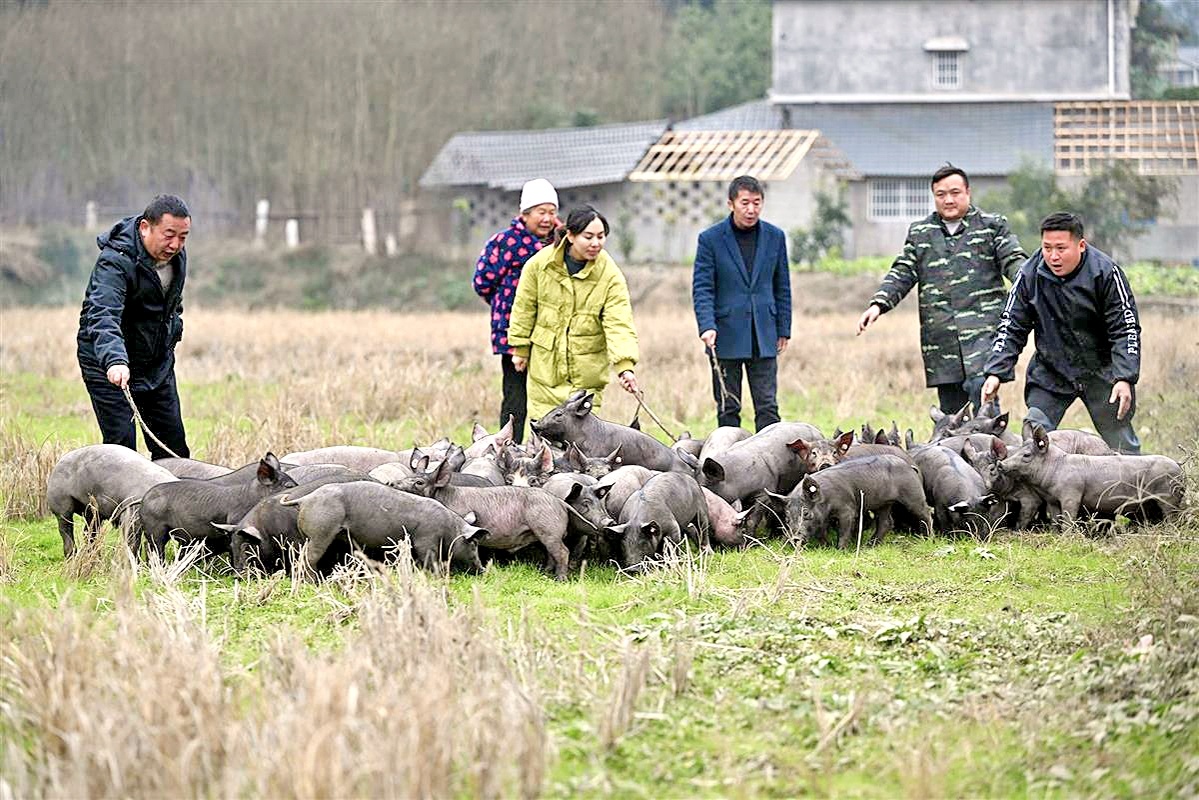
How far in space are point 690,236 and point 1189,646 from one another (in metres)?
35.9

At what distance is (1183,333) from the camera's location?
19.0m

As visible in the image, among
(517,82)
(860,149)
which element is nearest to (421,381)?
(860,149)

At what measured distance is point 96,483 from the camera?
29.9ft

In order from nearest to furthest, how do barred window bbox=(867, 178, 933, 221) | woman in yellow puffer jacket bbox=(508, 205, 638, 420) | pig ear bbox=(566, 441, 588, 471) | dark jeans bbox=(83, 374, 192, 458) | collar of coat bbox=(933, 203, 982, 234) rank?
1. pig ear bbox=(566, 441, 588, 471)
2. dark jeans bbox=(83, 374, 192, 458)
3. woman in yellow puffer jacket bbox=(508, 205, 638, 420)
4. collar of coat bbox=(933, 203, 982, 234)
5. barred window bbox=(867, 178, 933, 221)

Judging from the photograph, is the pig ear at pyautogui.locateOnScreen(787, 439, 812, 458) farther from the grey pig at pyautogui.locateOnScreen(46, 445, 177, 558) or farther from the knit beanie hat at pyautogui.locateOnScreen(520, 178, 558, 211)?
the grey pig at pyautogui.locateOnScreen(46, 445, 177, 558)

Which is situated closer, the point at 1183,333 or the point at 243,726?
the point at 243,726

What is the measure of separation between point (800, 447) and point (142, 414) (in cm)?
439

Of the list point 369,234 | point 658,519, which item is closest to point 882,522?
point 658,519

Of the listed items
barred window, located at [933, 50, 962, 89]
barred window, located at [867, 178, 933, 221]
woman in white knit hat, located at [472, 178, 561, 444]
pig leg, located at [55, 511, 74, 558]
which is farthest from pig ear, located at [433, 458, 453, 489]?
barred window, located at [933, 50, 962, 89]

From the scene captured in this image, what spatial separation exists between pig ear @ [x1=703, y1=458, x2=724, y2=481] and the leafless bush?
3395 millimetres

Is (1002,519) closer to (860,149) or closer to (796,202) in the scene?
(796,202)

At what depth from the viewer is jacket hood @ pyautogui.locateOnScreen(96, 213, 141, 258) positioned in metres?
9.70

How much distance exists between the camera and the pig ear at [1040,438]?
9.39 m

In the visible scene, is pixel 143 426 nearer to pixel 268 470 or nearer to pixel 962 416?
pixel 268 470
